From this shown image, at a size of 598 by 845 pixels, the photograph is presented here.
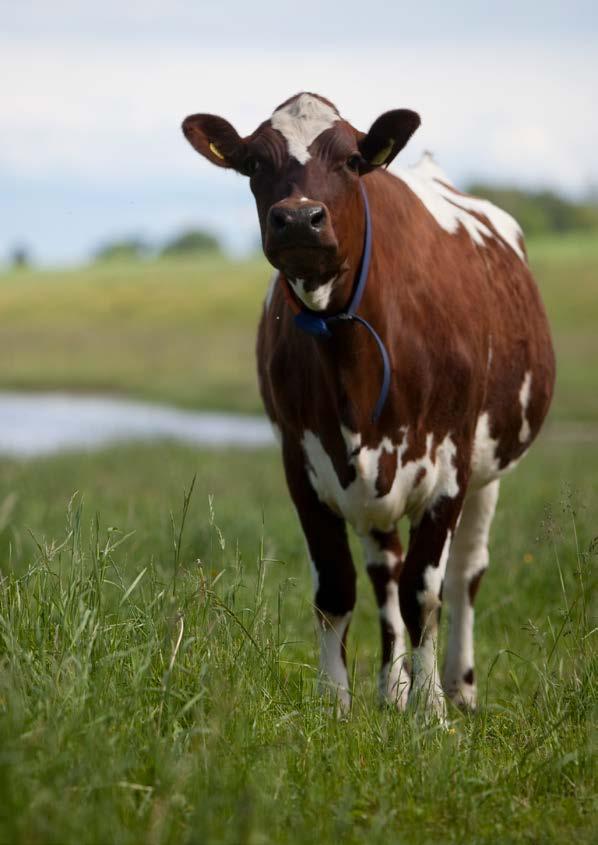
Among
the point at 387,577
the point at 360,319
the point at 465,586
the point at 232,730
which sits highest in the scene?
the point at 360,319

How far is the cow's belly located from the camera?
5422 millimetres

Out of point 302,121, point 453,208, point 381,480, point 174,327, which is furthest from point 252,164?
point 174,327

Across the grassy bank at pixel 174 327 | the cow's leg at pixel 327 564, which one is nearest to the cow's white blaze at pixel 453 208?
the cow's leg at pixel 327 564

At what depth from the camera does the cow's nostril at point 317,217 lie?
465cm

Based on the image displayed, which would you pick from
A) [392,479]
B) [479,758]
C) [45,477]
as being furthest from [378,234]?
[45,477]

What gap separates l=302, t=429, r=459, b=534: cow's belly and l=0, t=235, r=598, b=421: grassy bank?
18.6 metres

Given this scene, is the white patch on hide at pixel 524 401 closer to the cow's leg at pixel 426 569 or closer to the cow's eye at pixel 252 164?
the cow's leg at pixel 426 569

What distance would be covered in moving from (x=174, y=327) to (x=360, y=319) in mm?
45902

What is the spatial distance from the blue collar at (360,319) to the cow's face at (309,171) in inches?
2.5

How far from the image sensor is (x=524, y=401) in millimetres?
6902

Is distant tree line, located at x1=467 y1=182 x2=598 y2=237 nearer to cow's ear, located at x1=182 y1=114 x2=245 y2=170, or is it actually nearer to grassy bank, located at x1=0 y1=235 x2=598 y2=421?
grassy bank, located at x1=0 y1=235 x2=598 y2=421

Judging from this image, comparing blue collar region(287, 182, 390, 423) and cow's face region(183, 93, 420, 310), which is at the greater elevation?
cow's face region(183, 93, 420, 310)

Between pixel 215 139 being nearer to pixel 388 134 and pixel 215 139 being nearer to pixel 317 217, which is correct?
pixel 388 134

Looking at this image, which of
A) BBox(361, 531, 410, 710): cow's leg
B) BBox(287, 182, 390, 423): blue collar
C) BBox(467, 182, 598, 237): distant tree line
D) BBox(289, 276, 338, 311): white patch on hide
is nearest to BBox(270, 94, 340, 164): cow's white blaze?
BBox(287, 182, 390, 423): blue collar
